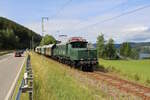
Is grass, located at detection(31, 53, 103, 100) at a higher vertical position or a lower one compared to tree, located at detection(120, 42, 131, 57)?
lower

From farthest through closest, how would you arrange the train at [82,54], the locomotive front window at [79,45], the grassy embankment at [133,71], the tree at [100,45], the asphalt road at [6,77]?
the tree at [100,45] < the locomotive front window at [79,45] < the train at [82,54] < the grassy embankment at [133,71] < the asphalt road at [6,77]

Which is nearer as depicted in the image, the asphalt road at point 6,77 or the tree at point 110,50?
the asphalt road at point 6,77

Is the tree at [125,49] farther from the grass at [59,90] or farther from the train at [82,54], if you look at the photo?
the grass at [59,90]

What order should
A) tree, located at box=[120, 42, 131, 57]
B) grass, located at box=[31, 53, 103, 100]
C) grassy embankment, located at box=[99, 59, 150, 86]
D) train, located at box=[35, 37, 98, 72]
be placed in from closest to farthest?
grass, located at box=[31, 53, 103, 100], grassy embankment, located at box=[99, 59, 150, 86], train, located at box=[35, 37, 98, 72], tree, located at box=[120, 42, 131, 57]

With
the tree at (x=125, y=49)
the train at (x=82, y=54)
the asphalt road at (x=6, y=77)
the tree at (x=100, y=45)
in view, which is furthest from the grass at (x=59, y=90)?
the tree at (x=125, y=49)

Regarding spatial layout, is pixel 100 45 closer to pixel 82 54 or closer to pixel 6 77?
pixel 82 54

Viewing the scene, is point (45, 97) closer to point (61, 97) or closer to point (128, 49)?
point (61, 97)

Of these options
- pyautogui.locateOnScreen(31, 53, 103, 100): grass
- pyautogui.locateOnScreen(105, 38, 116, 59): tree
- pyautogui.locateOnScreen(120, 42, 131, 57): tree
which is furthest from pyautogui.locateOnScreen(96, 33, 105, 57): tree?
pyautogui.locateOnScreen(31, 53, 103, 100): grass

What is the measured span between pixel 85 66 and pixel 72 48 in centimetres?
284

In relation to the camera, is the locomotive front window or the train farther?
the locomotive front window

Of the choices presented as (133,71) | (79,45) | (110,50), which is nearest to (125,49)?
(110,50)

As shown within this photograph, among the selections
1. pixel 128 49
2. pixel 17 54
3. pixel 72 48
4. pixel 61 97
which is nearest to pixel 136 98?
pixel 61 97

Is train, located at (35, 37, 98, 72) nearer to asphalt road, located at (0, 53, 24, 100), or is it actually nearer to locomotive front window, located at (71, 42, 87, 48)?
locomotive front window, located at (71, 42, 87, 48)

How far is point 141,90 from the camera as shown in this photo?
15.7 metres
